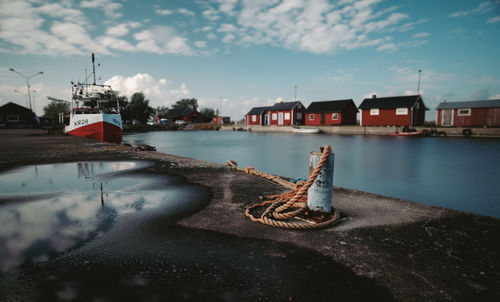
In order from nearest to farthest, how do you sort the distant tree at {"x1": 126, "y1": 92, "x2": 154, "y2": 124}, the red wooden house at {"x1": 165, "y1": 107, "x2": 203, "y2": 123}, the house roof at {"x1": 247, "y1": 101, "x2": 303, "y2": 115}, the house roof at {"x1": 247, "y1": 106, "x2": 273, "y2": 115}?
the house roof at {"x1": 247, "y1": 101, "x2": 303, "y2": 115}, the house roof at {"x1": 247, "y1": 106, "x2": 273, "y2": 115}, the distant tree at {"x1": 126, "y1": 92, "x2": 154, "y2": 124}, the red wooden house at {"x1": 165, "y1": 107, "x2": 203, "y2": 123}

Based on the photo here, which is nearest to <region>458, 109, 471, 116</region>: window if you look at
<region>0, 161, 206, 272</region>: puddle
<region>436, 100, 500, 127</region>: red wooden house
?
<region>436, 100, 500, 127</region>: red wooden house

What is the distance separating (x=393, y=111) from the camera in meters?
40.7

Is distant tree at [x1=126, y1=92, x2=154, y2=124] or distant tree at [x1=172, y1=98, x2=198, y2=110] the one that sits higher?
distant tree at [x1=172, y1=98, x2=198, y2=110]

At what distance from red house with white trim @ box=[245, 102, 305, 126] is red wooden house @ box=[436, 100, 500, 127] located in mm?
26743

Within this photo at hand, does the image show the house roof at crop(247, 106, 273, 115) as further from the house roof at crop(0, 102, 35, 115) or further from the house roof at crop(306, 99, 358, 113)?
the house roof at crop(0, 102, 35, 115)

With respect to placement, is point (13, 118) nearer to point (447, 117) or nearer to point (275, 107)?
point (275, 107)

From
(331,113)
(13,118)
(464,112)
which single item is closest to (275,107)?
(331,113)

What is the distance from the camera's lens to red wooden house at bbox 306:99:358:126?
161 feet

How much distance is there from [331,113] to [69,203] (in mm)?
50159

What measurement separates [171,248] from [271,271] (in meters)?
1.22

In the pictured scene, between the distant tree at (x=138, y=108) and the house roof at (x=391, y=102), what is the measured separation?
6343 cm

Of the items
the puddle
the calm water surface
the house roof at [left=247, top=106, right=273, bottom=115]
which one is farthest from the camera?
the house roof at [left=247, top=106, right=273, bottom=115]

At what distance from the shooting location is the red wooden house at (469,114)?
3391 centimetres

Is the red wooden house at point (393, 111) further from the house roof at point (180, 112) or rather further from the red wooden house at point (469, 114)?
the house roof at point (180, 112)
